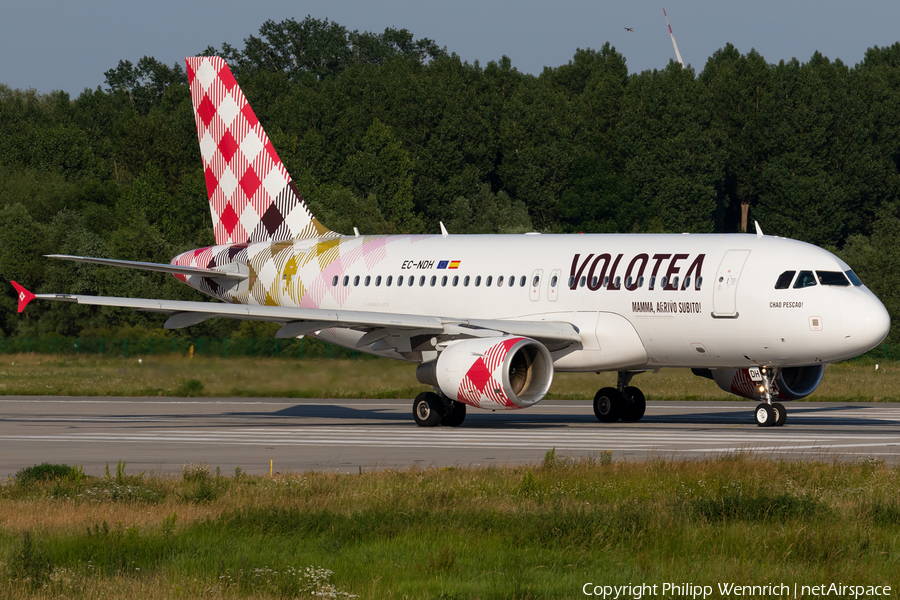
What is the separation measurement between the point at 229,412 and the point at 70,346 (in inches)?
681

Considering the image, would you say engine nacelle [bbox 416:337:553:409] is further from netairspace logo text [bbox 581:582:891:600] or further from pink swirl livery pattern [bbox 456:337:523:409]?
netairspace logo text [bbox 581:582:891:600]

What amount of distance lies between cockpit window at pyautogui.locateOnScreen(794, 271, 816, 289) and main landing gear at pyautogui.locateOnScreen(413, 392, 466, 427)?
7.70 m

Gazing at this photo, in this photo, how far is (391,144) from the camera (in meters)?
101

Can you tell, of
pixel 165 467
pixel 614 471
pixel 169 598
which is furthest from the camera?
pixel 165 467

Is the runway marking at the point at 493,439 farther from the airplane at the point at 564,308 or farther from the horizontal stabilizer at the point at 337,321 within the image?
the horizontal stabilizer at the point at 337,321

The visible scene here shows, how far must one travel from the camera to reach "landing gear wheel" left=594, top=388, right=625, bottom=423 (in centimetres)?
2991

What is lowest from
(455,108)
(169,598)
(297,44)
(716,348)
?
(169,598)

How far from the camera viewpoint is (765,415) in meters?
26.7

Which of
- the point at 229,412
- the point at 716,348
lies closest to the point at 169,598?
the point at 716,348

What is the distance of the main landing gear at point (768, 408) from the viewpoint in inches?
1047

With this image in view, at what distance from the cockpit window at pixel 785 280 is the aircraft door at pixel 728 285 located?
0.83 metres

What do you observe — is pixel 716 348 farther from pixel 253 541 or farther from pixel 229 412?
pixel 253 541

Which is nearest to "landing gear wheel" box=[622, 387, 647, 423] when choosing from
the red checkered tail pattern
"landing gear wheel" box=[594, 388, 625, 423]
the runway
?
"landing gear wheel" box=[594, 388, 625, 423]

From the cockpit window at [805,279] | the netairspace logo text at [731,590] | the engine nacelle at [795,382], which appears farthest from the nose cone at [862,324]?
the netairspace logo text at [731,590]
